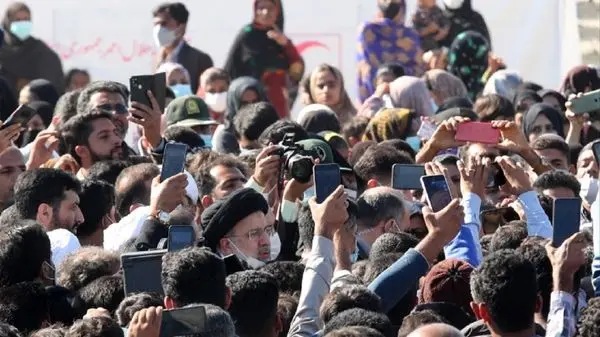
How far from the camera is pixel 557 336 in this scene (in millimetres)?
6508

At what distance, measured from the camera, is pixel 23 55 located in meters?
15.8

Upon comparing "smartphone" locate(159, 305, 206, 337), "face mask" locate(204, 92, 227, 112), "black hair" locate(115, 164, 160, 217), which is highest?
"smartphone" locate(159, 305, 206, 337)

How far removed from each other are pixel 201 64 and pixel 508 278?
363 inches

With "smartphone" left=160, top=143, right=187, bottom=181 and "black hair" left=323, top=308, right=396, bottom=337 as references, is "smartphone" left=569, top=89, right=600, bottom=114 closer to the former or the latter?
"smartphone" left=160, top=143, right=187, bottom=181

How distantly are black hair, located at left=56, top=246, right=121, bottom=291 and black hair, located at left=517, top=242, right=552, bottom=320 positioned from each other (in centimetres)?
155

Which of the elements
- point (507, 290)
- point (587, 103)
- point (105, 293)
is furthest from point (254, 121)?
point (507, 290)

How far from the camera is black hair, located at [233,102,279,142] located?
11484 millimetres

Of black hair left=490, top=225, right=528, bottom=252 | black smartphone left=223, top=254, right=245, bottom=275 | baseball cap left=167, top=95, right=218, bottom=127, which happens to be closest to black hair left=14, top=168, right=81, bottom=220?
black smartphone left=223, top=254, right=245, bottom=275

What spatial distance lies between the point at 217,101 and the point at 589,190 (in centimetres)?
464

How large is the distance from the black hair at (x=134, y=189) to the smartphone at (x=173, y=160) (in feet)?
3.07

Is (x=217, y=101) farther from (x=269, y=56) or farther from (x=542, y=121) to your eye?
(x=542, y=121)

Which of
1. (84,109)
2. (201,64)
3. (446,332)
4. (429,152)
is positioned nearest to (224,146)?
(84,109)

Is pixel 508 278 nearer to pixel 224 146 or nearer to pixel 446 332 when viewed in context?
pixel 446 332

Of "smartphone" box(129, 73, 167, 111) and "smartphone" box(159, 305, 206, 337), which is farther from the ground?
"smartphone" box(159, 305, 206, 337)
